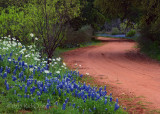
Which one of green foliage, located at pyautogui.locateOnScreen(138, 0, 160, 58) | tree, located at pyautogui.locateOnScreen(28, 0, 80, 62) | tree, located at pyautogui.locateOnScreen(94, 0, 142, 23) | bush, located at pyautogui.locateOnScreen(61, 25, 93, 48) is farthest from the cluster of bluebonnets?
bush, located at pyautogui.locateOnScreen(61, 25, 93, 48)

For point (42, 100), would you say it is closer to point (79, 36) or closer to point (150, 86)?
point (150, 86)

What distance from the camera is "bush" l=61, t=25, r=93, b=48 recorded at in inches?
1080

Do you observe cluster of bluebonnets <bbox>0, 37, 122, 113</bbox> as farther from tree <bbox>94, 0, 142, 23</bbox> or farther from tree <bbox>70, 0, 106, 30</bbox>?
tree <bbox>70, 0, 106, 30</bbox>

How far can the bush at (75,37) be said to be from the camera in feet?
90.0

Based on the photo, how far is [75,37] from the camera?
2855 cm

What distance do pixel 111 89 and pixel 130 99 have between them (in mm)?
1247

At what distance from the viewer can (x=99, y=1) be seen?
20234mm

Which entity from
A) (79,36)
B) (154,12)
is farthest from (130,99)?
(79,36)

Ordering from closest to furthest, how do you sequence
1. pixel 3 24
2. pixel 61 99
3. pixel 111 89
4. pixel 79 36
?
pixel 61 99, pixel 111 89, pixel 3 24, pixel 79 36

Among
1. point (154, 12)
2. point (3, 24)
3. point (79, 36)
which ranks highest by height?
point (154, 12)

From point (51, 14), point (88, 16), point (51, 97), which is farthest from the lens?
point (88, 16)

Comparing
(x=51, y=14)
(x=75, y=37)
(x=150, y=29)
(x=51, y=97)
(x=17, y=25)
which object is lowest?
(x=75, y=37)

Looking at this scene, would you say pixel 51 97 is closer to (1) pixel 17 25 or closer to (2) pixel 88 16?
(1) pixel 17 25

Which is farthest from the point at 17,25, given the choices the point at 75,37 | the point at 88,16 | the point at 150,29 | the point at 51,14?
the point at 88,16
